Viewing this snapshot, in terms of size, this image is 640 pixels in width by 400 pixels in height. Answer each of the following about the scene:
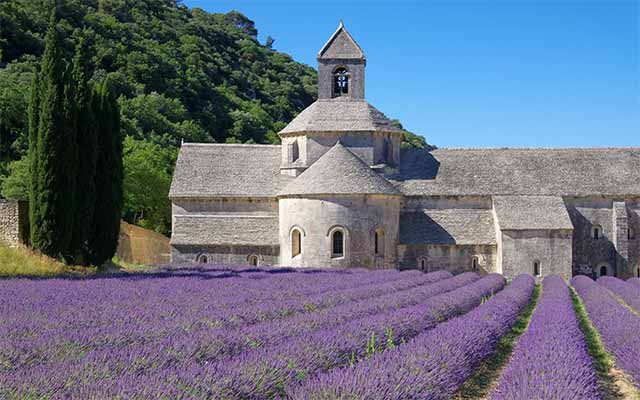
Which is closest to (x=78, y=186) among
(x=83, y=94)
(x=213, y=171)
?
(x=83, y=94)

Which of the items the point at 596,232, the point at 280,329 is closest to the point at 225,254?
the point at 596,232

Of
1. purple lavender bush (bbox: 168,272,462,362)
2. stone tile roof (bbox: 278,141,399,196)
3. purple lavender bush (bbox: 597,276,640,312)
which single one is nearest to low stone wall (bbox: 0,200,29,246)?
purple lavender bush (bbox: 168,272,462,362)

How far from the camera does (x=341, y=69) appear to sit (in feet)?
132

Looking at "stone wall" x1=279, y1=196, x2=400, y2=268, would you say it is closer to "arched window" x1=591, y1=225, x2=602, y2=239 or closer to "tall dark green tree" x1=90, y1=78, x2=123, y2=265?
"tall dark green tree" x1=90, y1=78, x2=123, y2=265

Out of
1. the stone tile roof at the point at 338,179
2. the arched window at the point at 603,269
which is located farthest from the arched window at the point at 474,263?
the arched window at the point at 603,269

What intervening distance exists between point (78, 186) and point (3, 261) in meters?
3.96

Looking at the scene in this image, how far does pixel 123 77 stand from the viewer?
6644cm

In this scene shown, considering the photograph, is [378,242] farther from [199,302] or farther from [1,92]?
[1,92]

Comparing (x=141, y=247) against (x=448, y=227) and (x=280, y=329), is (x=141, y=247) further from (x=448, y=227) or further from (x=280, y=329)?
→ (x=280, y=329)

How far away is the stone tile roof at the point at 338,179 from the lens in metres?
33.8

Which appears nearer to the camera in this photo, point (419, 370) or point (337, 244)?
point (419, 370)

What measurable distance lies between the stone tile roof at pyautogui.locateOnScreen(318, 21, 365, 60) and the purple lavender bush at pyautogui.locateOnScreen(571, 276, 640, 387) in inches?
880

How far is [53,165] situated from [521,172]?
2385 cm

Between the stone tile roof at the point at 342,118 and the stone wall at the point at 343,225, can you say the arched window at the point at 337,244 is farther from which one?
the stone tile roof at the point at 342,118
